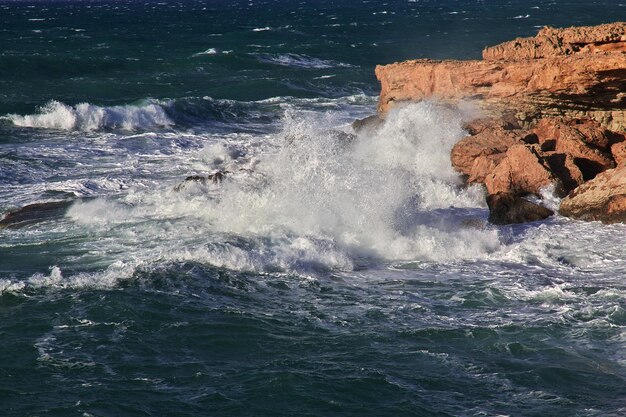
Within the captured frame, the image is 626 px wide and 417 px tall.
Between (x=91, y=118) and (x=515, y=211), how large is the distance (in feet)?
55.9

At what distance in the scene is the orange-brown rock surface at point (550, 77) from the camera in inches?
730

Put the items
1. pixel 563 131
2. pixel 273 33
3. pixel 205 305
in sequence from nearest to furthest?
pixel 205 305, pixel 563 131, pixel 273 33

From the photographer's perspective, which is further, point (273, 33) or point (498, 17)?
point (498, 17)

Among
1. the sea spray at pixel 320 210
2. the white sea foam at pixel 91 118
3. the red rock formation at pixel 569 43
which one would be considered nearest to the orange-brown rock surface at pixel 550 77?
the red rock formation at pixel 569 43

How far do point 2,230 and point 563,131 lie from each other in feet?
37.6

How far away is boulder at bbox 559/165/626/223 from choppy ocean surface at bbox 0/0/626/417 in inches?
13.0

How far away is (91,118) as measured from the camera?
29703 mm

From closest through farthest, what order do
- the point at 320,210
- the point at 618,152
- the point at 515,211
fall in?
the point at 515,211 → the point at 320,210 → the point at 618,152

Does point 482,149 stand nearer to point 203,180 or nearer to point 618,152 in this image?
point 618,152

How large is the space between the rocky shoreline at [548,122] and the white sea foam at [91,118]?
37.1 feet

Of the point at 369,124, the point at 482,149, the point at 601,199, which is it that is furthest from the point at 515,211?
the point at 369,124

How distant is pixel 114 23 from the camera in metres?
70.5

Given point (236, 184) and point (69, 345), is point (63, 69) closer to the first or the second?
point (236, 184)

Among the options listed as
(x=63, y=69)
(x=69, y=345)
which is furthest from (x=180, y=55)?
(x=69, y=345)
